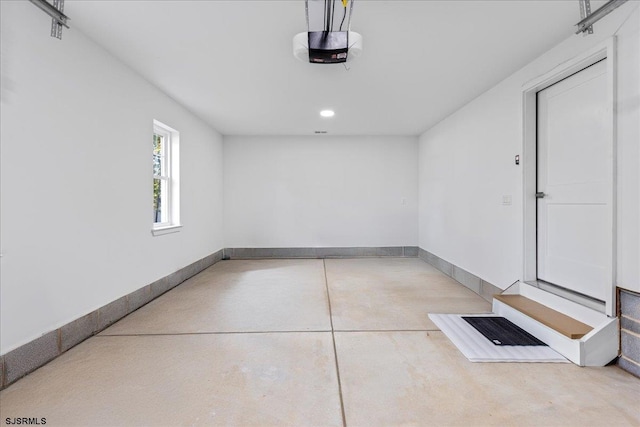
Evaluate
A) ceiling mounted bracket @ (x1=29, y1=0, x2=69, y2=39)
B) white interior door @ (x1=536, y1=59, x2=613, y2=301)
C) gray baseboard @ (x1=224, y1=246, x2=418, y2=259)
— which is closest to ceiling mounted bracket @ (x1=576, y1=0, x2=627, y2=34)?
white interior door @ (x1=536, y1=59, x2=613, y2=301)

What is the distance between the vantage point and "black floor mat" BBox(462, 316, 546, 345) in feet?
8.02

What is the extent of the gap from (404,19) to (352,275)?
3472mm

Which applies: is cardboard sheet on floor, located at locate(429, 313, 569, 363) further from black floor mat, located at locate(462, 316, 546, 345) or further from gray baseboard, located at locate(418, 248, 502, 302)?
gray baseboard, located at locate(418, 248, 502, 302)

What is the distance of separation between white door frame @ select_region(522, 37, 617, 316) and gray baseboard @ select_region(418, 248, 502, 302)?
0.59m

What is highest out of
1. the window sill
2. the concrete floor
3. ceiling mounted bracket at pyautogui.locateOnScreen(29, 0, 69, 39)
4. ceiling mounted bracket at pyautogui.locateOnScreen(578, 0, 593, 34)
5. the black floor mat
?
ceiling mounted bracket at pyautogui.locateOnScreen(578, 0, 593, 34)

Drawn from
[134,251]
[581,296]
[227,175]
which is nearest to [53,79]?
[134,251]

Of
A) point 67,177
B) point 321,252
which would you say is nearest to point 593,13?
point 67,177

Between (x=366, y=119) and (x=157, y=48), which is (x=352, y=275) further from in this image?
(x=157, y=48)

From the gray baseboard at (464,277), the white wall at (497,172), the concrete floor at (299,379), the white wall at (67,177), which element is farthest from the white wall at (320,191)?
the concrete floor at (299,379)

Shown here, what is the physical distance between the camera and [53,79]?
2.20 m

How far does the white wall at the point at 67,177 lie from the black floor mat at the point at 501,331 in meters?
3.34

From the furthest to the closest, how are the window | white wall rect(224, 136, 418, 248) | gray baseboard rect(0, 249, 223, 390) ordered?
white wall rect(224, 136, 418, 248) < the window < gray baseboard rect(0, 249, 223, 390)

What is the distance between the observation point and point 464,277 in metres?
4.21

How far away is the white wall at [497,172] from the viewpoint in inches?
79.7
